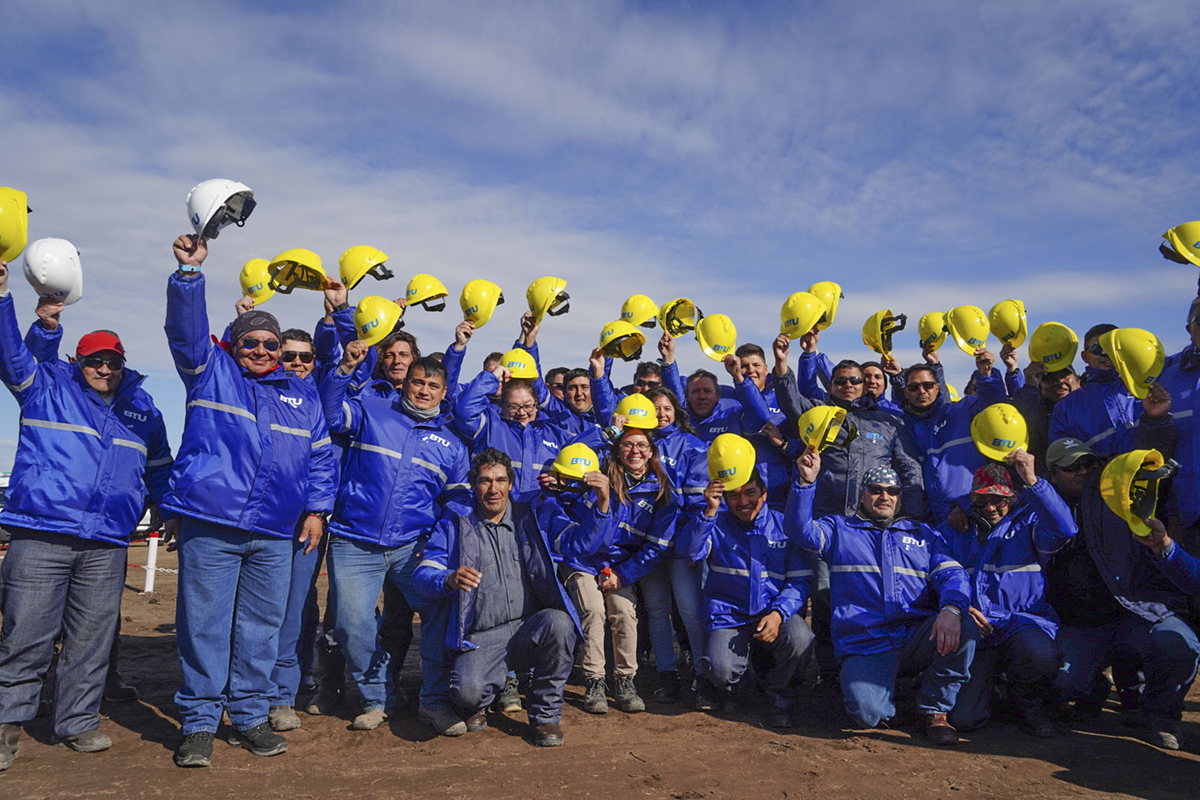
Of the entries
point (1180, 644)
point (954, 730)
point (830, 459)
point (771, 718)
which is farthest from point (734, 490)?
point (1180, 644)

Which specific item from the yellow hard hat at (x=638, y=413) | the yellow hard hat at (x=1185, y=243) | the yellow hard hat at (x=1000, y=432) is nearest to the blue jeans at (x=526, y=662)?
the yellow hard hat at (x=638, y=413)

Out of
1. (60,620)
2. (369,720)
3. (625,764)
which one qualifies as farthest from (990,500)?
(60,620)

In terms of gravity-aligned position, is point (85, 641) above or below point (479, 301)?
below

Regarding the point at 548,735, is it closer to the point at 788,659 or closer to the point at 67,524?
the point at 788,659

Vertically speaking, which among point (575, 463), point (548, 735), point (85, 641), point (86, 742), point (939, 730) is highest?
point (575, 463)

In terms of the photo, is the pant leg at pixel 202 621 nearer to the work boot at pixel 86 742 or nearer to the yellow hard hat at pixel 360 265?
the work boot at pixel 86 742

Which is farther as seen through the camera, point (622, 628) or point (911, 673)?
point (622, 628)

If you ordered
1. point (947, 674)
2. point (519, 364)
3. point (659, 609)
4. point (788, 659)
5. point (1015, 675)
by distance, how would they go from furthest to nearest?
point (519, 364) < point (659, 609) < point (788, 659) < point (1015, 675) < point (947, 674)

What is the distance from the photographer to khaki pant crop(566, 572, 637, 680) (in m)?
5.43

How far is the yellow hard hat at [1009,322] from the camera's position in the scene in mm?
6152

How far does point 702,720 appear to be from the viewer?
5.19 m

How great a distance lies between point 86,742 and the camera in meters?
4.43

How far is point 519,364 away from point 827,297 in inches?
115

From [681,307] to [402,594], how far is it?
3.75 meters
